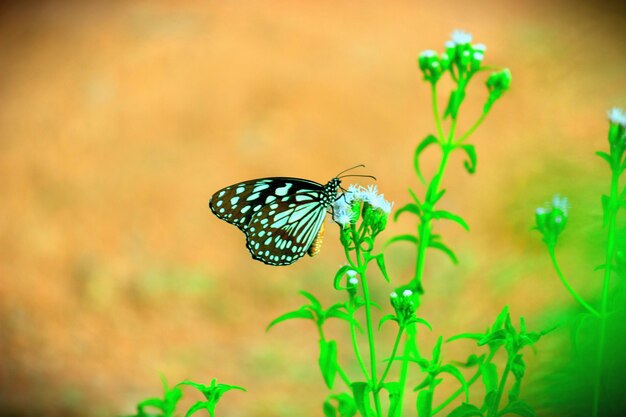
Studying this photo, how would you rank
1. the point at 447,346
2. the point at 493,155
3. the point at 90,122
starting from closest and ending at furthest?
1. the point at 447,346
2. the point at 493,155
3. the point at 90,122

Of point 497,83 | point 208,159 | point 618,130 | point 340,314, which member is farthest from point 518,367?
point 208,159

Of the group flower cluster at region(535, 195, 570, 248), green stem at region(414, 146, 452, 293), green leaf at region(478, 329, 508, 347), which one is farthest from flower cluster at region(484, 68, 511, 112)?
green leaf at region(478, 329, 508, 347)

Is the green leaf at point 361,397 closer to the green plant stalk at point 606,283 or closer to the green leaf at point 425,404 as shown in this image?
the green leaf at point 425,404

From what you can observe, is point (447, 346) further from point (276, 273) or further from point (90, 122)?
point (90, 122)

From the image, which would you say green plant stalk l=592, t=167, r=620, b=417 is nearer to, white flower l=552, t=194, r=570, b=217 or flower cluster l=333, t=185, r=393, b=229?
white flower l=552, t=194, r=570, b=217

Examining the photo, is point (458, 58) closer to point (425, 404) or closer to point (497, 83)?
point (497, 83)

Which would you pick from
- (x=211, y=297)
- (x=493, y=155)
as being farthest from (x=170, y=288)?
(x=493, y=155)
